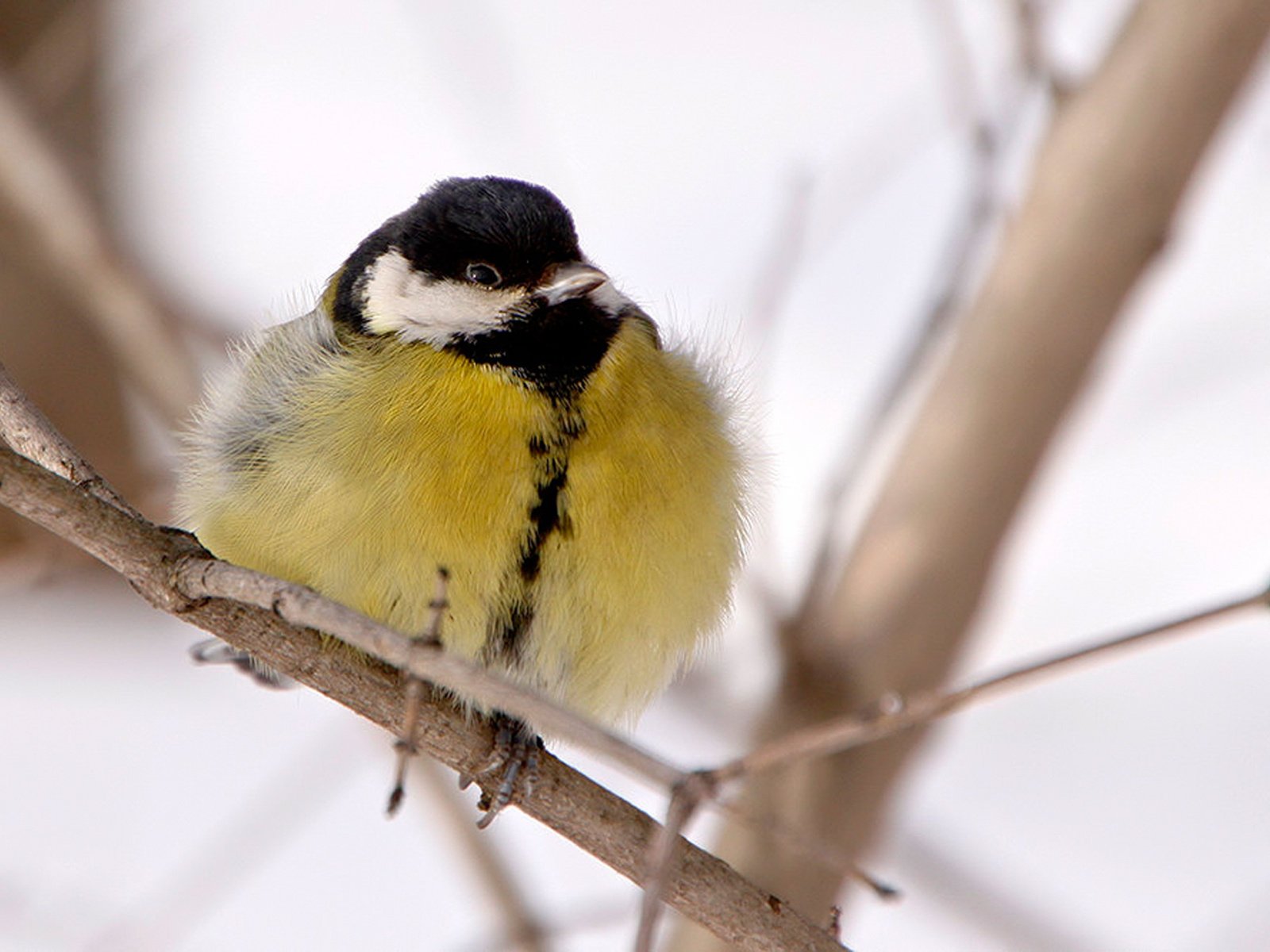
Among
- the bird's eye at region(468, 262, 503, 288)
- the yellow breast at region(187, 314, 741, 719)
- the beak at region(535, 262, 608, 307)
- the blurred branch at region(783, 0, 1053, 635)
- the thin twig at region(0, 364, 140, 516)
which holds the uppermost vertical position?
the blurred branch at region(783, 0, 1053, 635)

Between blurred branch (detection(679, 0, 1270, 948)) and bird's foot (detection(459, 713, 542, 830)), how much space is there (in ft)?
2.76

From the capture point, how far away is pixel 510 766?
5.99ft

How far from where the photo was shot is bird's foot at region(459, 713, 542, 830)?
70.9 inches

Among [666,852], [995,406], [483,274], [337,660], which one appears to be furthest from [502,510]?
[995,406]

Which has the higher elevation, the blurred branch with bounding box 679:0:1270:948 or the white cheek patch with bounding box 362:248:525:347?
the blurred branch with bounding box 679:0:1270:948

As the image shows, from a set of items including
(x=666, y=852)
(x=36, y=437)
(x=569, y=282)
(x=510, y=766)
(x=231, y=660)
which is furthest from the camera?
(x=231, y=660)

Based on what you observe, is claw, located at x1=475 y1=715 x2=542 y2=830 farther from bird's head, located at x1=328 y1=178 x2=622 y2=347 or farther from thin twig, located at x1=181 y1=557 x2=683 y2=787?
bird's head, located at x1=328 y1=178 x2=622 y2=347

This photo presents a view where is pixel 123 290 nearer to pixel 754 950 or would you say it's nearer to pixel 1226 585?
pixel 754 950

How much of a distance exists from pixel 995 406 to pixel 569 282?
97 cm

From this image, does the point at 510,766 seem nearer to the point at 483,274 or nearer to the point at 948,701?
the point at 483,274

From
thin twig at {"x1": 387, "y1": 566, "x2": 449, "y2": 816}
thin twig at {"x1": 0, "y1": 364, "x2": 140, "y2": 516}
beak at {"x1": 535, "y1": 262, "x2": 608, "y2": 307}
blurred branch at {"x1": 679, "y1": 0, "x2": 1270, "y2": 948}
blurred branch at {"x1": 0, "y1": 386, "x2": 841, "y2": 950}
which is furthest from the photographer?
blurred branch at {"x1": 679, "y1": 0, "x2": 1270, "y2": 948}

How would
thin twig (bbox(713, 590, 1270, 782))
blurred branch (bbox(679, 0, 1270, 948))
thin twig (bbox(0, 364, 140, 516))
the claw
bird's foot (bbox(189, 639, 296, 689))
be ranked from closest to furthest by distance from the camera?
1. thin twig (bbox(713, 590, 1270, 782))
2. thin twig (bbox(0, 364, 140, 516))
3. the claw
4. bird's foot (bbox(189, 639, 296, 689))
5. blurred branch (bbox(679, 0, 1270, 948))

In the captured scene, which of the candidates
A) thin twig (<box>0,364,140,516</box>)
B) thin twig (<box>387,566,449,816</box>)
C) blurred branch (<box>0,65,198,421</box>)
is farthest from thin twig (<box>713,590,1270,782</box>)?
blurred branch (<box>0,65,198,421</box>)

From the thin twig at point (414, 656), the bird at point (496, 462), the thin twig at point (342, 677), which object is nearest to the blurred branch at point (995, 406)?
the bird at point (496, 462)
